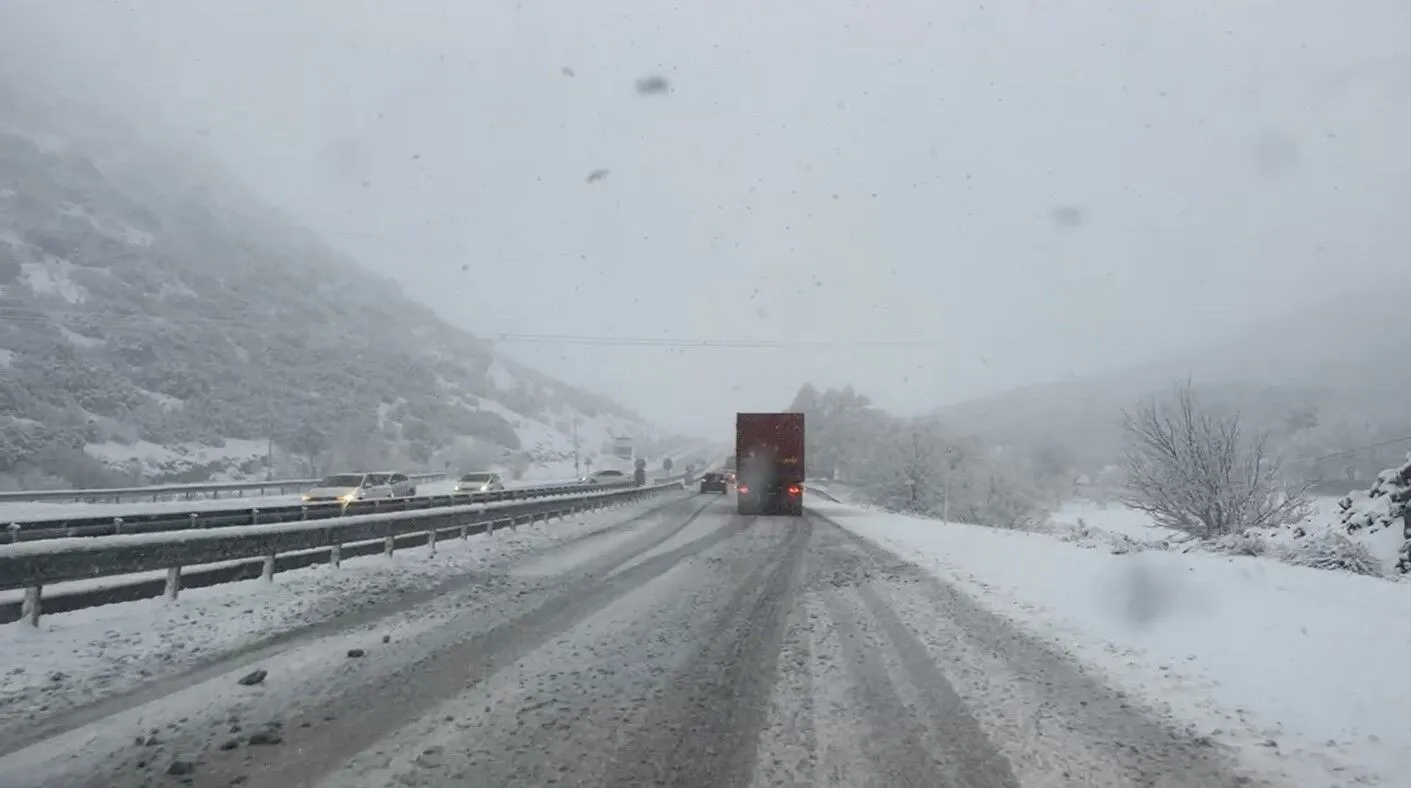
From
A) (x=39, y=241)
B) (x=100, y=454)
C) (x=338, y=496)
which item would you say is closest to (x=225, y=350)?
(x=39, y=241)

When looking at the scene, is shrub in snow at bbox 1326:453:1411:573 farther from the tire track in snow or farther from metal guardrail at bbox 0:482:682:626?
metal guardrail at bbox 0:482:682:626

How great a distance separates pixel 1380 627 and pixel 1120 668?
238 centimetres

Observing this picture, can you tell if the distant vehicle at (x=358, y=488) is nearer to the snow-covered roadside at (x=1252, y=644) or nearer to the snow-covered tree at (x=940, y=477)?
the snow-covered roadside at (x=1252, y=644)

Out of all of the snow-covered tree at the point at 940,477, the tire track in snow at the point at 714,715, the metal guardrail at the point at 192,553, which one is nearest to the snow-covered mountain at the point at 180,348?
the snow-covered tree at the point at 940,477

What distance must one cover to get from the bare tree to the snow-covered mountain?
4774 centimetres

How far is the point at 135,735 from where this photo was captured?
566 cm

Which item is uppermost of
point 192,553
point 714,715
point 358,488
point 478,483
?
point 478,483

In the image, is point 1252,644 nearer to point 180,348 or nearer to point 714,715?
point 714,715

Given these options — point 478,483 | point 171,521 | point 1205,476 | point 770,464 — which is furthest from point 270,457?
point 1205,476

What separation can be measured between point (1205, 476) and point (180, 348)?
68.2 meters

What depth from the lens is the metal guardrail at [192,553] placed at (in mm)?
8586

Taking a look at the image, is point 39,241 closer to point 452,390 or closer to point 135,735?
point 452,390

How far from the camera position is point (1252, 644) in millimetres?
8734

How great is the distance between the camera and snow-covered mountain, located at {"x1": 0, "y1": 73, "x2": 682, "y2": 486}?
176 feet
